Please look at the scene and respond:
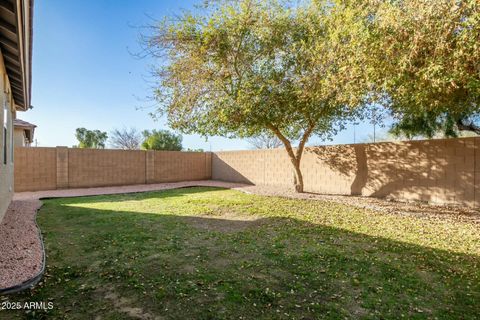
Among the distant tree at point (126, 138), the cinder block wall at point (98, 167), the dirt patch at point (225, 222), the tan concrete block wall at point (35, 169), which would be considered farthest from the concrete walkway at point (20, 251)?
the distant tree at point (126, 138)

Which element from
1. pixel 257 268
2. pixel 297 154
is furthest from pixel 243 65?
pixel 257 268

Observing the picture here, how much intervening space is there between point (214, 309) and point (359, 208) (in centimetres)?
590

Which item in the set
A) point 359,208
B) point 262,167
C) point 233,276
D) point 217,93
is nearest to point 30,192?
point 217,93

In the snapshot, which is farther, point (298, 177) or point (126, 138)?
point (126, 138)

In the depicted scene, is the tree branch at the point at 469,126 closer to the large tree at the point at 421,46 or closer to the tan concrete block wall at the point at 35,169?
the large tree at the point at 421,46

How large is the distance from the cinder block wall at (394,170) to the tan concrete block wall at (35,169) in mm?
8973

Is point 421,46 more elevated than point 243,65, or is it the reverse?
point 243,65

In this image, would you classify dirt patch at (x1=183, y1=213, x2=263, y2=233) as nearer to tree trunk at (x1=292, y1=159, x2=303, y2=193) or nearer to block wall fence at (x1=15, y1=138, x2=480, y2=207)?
tree trunk at (x1=292, y1=159, x2=303, y2=193)

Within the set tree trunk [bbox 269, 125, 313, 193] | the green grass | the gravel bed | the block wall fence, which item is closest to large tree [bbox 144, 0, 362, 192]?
tree trunk [bbox 269, 125, 313, 193]

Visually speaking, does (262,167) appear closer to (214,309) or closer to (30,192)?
(30,192)

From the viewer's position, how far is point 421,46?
169 inches

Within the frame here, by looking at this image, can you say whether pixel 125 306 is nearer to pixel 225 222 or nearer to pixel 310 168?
pixel 225 222

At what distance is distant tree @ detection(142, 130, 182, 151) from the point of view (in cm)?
1972

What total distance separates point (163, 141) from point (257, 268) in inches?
703
